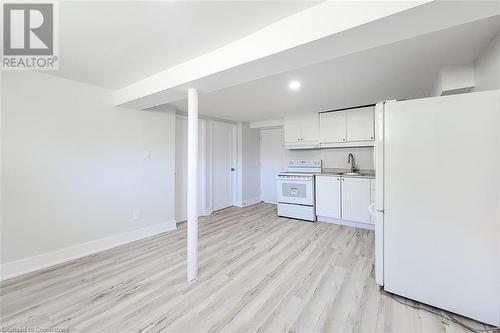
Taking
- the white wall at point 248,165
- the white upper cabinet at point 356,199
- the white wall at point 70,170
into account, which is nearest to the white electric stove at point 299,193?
the white upper cabinet at point 356,199

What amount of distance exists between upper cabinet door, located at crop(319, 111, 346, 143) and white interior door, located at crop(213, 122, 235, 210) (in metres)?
2.22

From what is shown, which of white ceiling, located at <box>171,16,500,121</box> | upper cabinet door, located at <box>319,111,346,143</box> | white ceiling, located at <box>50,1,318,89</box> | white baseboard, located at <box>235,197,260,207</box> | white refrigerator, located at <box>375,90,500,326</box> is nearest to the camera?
white ceiling, located at <box>50,1,318,89</box>

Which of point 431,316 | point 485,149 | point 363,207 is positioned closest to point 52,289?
point 431,316

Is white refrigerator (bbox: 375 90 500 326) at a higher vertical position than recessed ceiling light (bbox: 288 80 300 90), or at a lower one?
lower

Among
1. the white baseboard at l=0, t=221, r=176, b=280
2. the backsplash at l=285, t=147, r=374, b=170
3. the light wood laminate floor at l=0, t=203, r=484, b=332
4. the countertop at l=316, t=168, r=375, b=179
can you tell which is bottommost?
the light wood laminate floor at l=0, t=203, r=484, b=332

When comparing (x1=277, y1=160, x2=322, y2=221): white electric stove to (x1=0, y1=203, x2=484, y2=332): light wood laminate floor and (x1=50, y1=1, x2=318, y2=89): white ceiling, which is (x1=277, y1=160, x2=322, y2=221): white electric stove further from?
(x1=50, y1=1, x2=318, y2=89): white ceiling

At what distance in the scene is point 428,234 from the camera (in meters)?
1.65

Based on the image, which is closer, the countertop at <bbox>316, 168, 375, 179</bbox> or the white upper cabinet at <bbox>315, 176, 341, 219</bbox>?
the countertop at <bbox>316, 168, 375, 179</bbox>

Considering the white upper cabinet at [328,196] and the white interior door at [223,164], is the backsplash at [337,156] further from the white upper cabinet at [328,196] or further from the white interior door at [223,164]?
the white interior door at [223,164]

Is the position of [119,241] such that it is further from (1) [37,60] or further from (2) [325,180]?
(2) [325,180]

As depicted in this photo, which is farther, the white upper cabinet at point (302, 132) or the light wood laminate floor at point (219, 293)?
the white upper cabinet at point (302, 132)

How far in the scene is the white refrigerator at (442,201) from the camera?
4.78 feet

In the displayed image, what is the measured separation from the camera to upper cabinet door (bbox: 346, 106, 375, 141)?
3752 mm

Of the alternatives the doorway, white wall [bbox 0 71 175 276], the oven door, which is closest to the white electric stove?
the oven door
